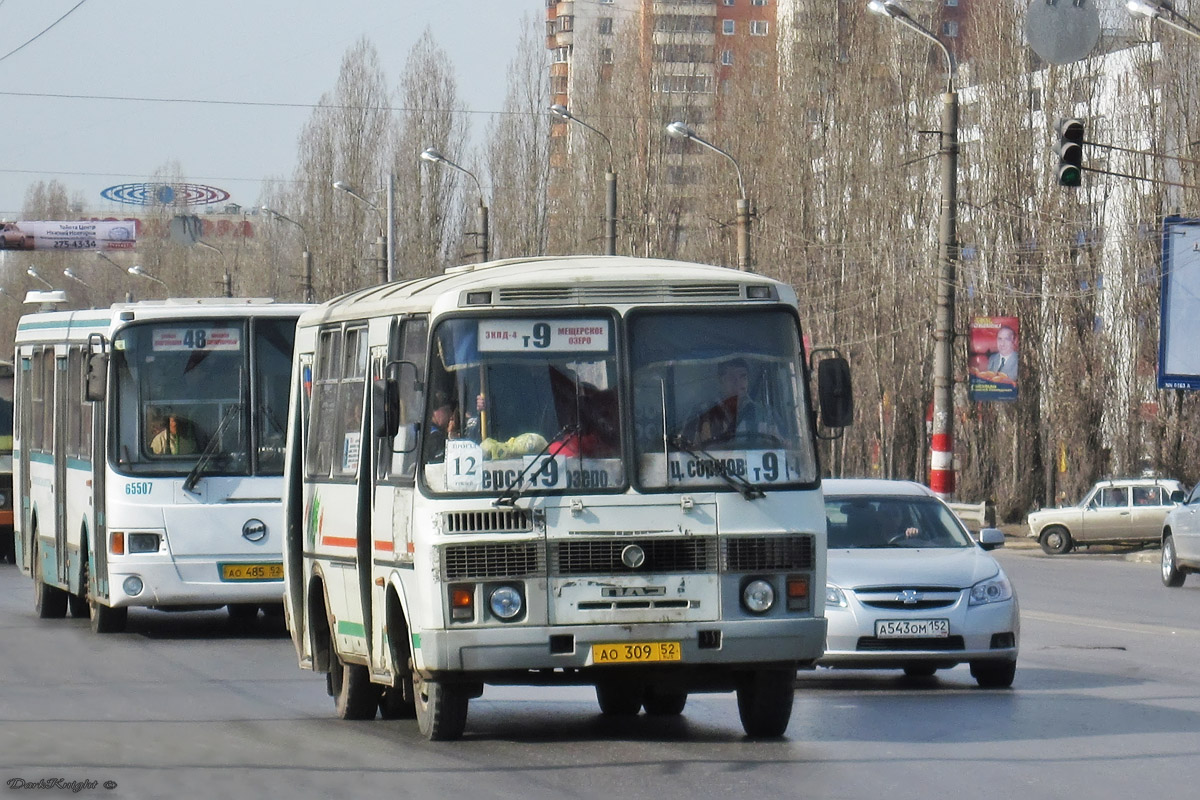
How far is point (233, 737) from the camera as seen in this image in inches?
408

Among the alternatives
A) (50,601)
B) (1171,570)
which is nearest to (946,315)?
(1171,570)

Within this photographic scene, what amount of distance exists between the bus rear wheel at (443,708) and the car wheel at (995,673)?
4218mm

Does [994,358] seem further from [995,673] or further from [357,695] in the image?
[357,695]

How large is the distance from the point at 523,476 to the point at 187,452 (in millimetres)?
7877

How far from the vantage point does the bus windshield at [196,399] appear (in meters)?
17.0

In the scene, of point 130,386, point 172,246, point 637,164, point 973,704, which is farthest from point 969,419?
point 172,246

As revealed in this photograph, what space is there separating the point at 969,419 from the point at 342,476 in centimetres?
4223

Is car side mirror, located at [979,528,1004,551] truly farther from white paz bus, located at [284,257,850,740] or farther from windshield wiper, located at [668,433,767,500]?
windshield wiper, located at [668,433,767,500]

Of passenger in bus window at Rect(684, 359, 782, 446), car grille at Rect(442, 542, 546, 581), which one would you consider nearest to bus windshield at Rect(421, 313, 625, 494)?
car grille at Rect(442, 542, 546, 581)

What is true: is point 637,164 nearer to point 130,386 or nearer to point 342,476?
point 130,386

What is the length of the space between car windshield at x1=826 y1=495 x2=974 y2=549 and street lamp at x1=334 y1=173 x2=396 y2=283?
108 feet

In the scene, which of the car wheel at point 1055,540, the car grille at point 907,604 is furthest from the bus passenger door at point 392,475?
the car wheel at point 1055,540

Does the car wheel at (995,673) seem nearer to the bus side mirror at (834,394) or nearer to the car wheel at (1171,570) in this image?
the bus side mirror at (834,394)

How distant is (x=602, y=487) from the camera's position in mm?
9750
